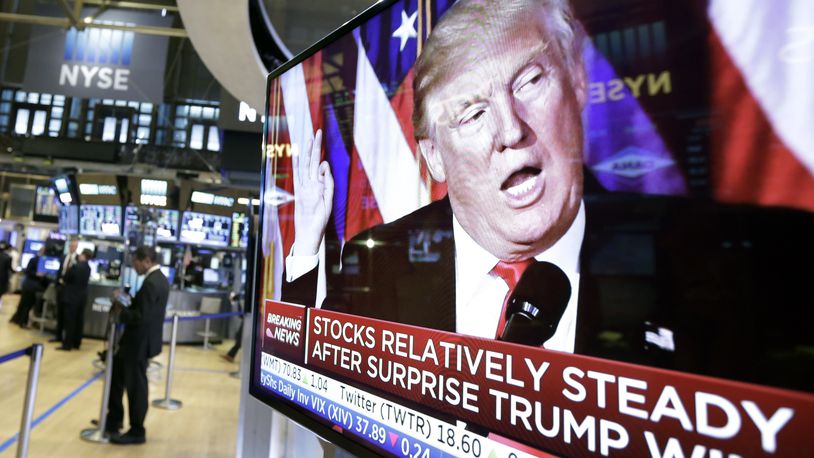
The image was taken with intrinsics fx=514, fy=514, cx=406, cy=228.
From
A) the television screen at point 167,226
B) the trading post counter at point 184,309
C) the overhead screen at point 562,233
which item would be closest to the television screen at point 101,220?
the television screen at point 167,226

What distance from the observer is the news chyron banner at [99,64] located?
5625mm

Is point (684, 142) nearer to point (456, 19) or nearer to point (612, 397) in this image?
point (612, 397)

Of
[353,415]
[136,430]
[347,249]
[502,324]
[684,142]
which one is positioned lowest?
[136,430]

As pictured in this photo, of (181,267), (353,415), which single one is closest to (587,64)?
(353,415)

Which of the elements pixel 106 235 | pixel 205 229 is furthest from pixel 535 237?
pixel 106 235

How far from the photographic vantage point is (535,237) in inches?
41.6

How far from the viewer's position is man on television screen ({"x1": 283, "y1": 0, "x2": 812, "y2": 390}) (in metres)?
0.76

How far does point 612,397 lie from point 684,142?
0.42 m

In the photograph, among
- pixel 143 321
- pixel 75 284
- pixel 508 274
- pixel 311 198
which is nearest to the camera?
pixel 508 274

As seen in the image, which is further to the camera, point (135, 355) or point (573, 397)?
point (135, 355)

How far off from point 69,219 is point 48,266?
135 centimetres

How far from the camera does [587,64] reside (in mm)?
943

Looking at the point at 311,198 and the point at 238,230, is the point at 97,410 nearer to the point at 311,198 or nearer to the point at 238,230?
the point at 311,198

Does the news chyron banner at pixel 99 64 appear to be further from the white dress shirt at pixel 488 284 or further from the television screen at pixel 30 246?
the television screen at pixel 30 246
